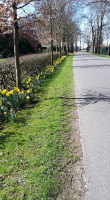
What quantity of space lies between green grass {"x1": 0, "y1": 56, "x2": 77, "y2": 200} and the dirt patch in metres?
0.06

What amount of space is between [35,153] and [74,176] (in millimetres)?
831

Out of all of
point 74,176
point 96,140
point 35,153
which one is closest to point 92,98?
point 96,140

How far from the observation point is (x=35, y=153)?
2908 mm

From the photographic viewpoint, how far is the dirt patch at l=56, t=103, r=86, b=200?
207cm

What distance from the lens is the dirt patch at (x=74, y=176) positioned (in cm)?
207

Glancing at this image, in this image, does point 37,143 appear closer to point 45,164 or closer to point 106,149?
point 45,164

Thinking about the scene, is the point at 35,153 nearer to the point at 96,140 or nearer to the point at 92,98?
the point at 96,140

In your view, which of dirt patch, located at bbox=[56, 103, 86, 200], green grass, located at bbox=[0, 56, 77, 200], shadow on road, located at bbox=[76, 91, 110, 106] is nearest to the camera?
dirt patch, located at bbox=[56, 103, 86, 200]

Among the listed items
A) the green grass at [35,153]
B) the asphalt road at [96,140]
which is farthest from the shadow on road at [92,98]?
the green grass at [35,153]

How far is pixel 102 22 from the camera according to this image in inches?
1661

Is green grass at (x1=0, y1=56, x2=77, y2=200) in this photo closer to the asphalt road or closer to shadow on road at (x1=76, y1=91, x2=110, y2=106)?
the asphalt road

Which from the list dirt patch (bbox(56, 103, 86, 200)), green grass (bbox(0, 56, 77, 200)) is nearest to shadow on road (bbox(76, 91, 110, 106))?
green grass (bbox(0, 56, 77, 200))

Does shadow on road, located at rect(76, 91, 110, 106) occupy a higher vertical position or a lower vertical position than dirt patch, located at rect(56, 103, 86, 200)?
higher

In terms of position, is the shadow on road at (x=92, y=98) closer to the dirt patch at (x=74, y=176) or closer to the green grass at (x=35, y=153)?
the green grass at (x=35, y=153)
